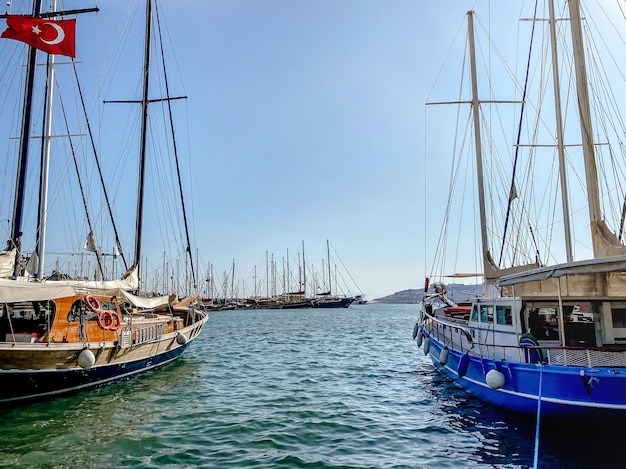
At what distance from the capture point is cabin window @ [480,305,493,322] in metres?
13.9

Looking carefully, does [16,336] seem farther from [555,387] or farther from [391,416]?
[555,387]

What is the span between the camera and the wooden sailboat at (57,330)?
12.5 m

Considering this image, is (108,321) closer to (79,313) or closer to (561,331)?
(79,313)

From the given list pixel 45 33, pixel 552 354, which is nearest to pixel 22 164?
pixel 45 33

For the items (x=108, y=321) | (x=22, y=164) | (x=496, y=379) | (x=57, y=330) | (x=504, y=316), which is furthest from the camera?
(x=22, y=164)

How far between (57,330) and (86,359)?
127 cm

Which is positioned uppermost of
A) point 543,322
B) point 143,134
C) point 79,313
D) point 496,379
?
point 143,134

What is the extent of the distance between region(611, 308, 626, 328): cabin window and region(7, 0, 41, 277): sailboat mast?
18.3 m

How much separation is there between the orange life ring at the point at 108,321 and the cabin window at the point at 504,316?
42.4 feet

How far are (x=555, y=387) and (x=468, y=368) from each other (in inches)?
168

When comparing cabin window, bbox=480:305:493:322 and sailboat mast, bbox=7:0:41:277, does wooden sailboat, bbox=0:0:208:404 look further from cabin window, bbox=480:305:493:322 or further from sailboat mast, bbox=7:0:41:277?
cabin window, bbox=480:305:493:322

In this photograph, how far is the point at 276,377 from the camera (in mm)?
18156

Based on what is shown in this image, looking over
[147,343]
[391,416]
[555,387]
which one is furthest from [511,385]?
[147,343]

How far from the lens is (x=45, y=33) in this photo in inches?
658
